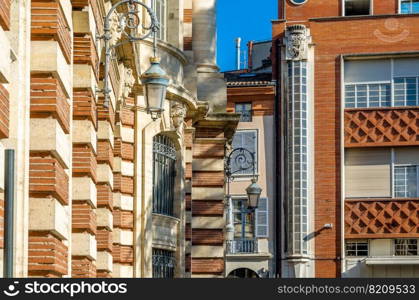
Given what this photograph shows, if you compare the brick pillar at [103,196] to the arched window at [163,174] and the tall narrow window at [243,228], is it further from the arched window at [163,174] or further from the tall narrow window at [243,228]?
the tall narrow window at [243,228]

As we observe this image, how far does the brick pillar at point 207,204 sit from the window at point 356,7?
26.9 meters

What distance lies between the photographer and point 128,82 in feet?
81.3

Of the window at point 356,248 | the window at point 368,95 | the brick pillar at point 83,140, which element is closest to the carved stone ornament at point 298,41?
the window at point 368,95

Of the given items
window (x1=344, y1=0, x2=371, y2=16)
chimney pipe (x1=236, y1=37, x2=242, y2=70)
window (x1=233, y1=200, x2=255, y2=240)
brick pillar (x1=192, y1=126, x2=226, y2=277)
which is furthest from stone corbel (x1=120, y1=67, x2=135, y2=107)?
chimney pipe (x1=236, y1=37, x2=242, y2=70)

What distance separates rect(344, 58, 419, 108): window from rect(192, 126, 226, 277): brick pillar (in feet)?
77.6

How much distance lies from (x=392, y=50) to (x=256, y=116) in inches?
378

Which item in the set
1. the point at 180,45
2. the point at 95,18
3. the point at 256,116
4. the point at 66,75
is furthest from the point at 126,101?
the point at 256,116

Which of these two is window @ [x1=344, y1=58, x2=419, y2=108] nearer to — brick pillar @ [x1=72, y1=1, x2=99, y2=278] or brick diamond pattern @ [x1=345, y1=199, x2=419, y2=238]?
brick diamond pattern @ [x1=345, y1=199, x2=419, y2=238]

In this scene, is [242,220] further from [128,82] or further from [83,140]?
[83,140]

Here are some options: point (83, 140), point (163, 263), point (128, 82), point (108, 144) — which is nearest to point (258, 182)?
point (163, 263)

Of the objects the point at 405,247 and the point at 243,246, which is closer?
the point at 405,247

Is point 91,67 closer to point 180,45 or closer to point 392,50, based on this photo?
point 180,45

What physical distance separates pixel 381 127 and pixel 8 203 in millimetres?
45023

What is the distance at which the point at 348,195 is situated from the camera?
5484cm
